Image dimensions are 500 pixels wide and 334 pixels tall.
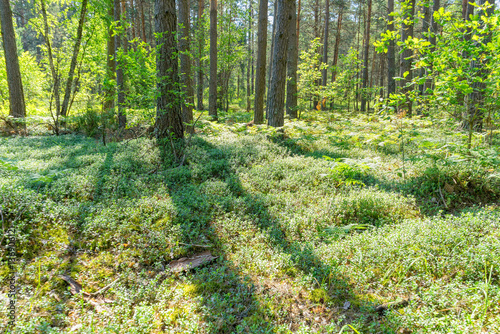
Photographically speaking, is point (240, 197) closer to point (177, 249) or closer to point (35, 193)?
point (177, 249)

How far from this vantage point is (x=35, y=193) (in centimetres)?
387

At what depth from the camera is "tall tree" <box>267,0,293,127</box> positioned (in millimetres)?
8039

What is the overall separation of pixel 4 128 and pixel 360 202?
1314 centimetres

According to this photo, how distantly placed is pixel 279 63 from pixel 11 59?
10.7 meters

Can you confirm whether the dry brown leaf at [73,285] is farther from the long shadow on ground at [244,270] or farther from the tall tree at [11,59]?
the tall tree at [11,59]

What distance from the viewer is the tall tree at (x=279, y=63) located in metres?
8.04

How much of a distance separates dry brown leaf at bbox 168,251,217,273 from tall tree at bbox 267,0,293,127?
6224 mm

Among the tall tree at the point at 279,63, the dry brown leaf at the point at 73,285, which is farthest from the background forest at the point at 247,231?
the tall tree at the point at 279,63

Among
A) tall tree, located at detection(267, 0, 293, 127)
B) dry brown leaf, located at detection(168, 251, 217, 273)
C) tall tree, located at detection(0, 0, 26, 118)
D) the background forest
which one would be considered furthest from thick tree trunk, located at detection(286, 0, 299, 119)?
tall tree, located at detection(0, 0, 26, 118)

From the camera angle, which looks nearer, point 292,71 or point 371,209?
point 371,209

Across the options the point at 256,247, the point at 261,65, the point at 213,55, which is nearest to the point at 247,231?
the point at 256,247

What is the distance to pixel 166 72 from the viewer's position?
660cm

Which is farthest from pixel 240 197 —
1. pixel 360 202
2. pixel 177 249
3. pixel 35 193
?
pixel 35 193

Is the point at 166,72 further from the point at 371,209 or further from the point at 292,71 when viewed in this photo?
the point at 292,71
